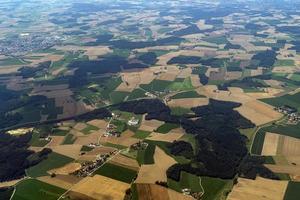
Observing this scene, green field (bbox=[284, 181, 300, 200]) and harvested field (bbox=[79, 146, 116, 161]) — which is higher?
green field (bbox=[284, 181, 300, 200])

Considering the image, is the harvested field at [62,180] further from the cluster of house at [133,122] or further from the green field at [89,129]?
the cluster of house at [133,122]

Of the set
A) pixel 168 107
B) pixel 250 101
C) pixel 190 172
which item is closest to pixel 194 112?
pixel 168 107

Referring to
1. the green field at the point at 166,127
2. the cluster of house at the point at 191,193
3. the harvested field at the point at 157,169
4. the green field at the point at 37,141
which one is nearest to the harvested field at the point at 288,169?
the cluster of house at the point at 191,193

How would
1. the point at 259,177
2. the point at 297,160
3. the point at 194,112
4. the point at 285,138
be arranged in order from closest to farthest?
the point at 259,177
the point at 297,160
the point at 285,138
the point at 194,112

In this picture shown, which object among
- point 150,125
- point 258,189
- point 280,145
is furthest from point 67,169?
point 280,145

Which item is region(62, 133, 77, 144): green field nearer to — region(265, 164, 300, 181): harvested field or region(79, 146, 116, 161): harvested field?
region(79, 146, 116, 161): harvested field

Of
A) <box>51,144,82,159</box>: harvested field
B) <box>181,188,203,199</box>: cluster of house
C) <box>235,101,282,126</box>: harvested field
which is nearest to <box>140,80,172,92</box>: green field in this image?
<box>235,101,282,126</box>: harvested field

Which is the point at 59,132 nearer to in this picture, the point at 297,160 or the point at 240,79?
the point at 297,160
